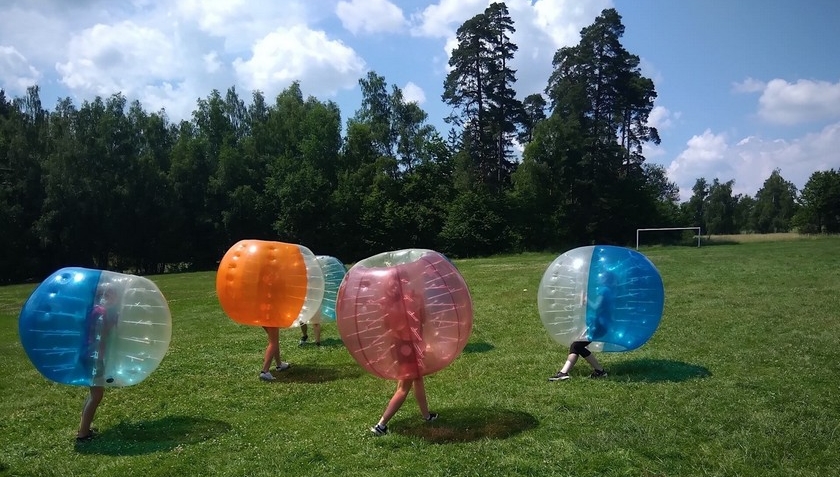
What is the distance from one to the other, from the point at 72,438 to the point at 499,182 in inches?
2043

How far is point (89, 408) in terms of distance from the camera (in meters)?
7.43

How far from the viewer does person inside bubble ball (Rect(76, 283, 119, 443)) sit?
7.19 m

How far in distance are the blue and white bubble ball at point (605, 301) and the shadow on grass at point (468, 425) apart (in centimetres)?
222

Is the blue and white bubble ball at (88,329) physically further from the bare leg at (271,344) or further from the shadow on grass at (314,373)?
the shadow on grass at (314,373)

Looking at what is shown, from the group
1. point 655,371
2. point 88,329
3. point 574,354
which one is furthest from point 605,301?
point 88,329

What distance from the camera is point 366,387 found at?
31.4 ft

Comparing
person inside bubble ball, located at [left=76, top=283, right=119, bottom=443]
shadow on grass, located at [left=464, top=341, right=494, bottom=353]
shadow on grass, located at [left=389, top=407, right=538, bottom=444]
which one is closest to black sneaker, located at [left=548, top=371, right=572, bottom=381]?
shadow on grass, located at [left=389, top=407, right=538, bottom=444]

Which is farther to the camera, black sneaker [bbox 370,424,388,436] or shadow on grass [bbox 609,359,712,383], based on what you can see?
shadow on grass [bbox 609,359,712,383]

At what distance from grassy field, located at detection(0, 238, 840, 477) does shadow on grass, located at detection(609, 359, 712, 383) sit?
3cm

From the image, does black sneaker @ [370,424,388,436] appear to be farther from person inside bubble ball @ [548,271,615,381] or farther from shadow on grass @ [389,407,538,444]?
person inside bubble ball @ [548,271,615,381]

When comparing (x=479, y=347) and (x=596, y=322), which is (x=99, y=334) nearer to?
(x=596, y=322)

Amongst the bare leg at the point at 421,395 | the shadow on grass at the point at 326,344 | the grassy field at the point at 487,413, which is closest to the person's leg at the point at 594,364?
the grassy field at the point at 487,413

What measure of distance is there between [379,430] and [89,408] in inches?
136

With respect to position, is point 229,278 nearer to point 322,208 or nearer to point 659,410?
point 659,410
